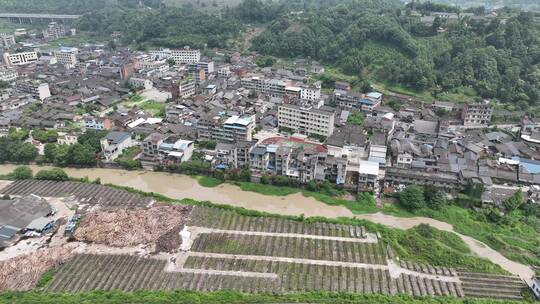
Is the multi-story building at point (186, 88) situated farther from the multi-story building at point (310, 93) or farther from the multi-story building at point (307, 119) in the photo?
the multi-story building at point (307, 119)

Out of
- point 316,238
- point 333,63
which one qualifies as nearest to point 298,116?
point 316,238

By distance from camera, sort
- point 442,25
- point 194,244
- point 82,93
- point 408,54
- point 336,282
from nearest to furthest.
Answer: point 336,282, point 194,244, point 82,93, point 408,54, point 442,25

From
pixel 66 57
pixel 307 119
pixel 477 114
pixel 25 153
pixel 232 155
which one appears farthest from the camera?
pixel 66 57

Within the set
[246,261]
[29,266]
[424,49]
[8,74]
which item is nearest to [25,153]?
[29,266]

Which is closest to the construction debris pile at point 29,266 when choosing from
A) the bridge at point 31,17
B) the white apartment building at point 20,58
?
the white apartment building at point 20,58

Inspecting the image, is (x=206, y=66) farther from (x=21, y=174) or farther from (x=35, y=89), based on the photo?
(x=21, y=174)

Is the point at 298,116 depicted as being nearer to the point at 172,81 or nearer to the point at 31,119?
the point at 172,81
